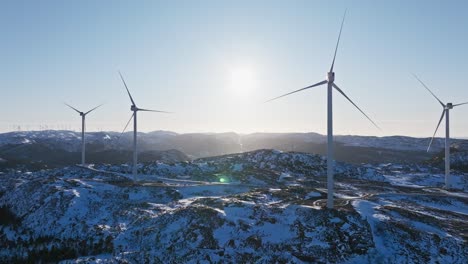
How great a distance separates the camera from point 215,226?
3794 cm

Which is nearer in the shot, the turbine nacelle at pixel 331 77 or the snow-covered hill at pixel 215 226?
the snow-covered hill at pixel 215 226

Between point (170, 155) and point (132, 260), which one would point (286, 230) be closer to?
point (132, 260)

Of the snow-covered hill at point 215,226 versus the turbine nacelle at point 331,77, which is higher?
the turbine nacelle at point 331,77

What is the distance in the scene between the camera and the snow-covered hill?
33.1m

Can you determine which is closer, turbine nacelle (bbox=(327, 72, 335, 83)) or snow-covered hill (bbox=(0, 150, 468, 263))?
snow-covered hill (bbox=(0, 150, 468, 263))

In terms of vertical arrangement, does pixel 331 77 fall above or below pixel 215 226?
above

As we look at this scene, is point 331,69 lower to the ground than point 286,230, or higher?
higher

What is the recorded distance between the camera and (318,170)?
108 m

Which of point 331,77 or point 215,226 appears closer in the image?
point 215,226

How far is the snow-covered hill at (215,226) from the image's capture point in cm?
3306

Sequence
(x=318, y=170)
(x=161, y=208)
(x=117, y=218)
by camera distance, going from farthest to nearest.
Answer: (x=318, y=170) → (x=161, y=208) → (x=117, y=218)

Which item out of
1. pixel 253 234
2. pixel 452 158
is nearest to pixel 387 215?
pixel 253 234

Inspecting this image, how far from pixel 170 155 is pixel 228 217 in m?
155

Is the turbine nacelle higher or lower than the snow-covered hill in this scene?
higher
